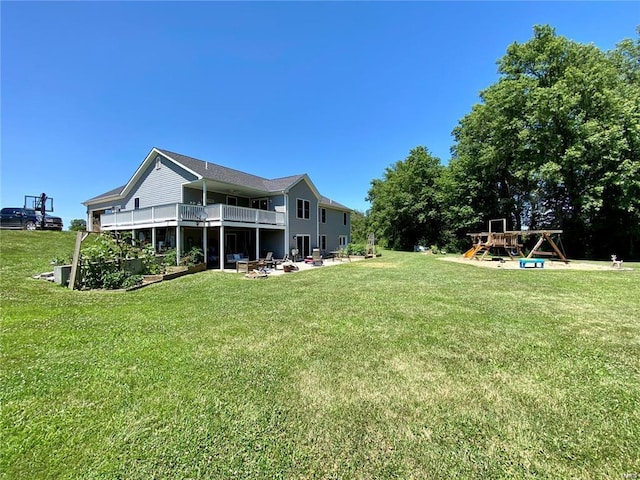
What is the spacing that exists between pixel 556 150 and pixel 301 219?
65.3 ft

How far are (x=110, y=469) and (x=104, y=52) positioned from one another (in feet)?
47.9

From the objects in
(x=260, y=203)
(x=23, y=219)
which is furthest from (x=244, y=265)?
(x=23, y=219)

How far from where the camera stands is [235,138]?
966 inches

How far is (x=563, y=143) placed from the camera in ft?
66.7

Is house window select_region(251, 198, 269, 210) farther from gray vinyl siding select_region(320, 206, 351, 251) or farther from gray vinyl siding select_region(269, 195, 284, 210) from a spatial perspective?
gray vinyl siding select_region(320, 206, 351, 251)

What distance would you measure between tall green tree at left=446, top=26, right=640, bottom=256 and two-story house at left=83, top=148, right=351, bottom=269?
16.2 m

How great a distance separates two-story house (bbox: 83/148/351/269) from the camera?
1495 cm

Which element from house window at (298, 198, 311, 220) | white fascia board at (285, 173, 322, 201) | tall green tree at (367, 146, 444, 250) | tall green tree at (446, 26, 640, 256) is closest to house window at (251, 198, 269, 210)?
white fascia board at (285, 173, 322, 201)

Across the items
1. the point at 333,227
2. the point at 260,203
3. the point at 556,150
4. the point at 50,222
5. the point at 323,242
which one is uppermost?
the point at 556,150

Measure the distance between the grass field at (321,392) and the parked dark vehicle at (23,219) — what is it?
25.6 metres

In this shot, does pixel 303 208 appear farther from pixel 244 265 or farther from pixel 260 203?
pixel 244 265

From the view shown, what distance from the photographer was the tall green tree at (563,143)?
18.6 m

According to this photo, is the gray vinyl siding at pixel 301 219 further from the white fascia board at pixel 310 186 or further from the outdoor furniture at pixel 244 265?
the outdoor furniture at pixel 244 265

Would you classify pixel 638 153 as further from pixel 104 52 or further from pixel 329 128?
pixel 104 52
